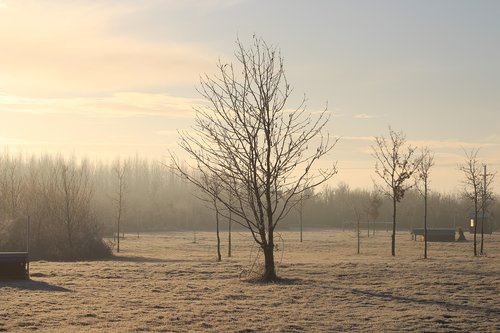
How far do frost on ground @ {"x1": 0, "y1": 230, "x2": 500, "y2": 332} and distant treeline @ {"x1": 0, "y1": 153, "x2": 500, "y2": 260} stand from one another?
767 centimetres

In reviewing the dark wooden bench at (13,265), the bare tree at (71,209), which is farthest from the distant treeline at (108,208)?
the dark wooden bench at (13,265)

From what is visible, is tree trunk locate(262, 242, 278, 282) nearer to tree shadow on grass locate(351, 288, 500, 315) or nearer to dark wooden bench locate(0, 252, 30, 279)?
tree shadow on grass locate(351, 288, 500, 315)

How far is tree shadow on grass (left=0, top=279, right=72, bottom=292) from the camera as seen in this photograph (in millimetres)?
18203

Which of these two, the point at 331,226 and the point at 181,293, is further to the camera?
the point at 331,226

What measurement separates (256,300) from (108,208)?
274 ft

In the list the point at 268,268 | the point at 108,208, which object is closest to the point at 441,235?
the point at 268,268

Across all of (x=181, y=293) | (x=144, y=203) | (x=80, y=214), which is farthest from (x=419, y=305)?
(x=144, y=203)

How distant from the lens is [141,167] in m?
163

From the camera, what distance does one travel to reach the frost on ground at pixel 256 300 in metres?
12.7

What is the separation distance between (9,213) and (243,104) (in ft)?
93.7

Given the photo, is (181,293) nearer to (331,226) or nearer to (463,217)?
(463,217)

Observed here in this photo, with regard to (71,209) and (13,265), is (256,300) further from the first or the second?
(71,209)

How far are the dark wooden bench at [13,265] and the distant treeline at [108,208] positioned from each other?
39.1 ft

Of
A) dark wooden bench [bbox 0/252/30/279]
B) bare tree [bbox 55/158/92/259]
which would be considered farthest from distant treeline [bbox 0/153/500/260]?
dark wooden bench [bbox 0/252/30/279]
